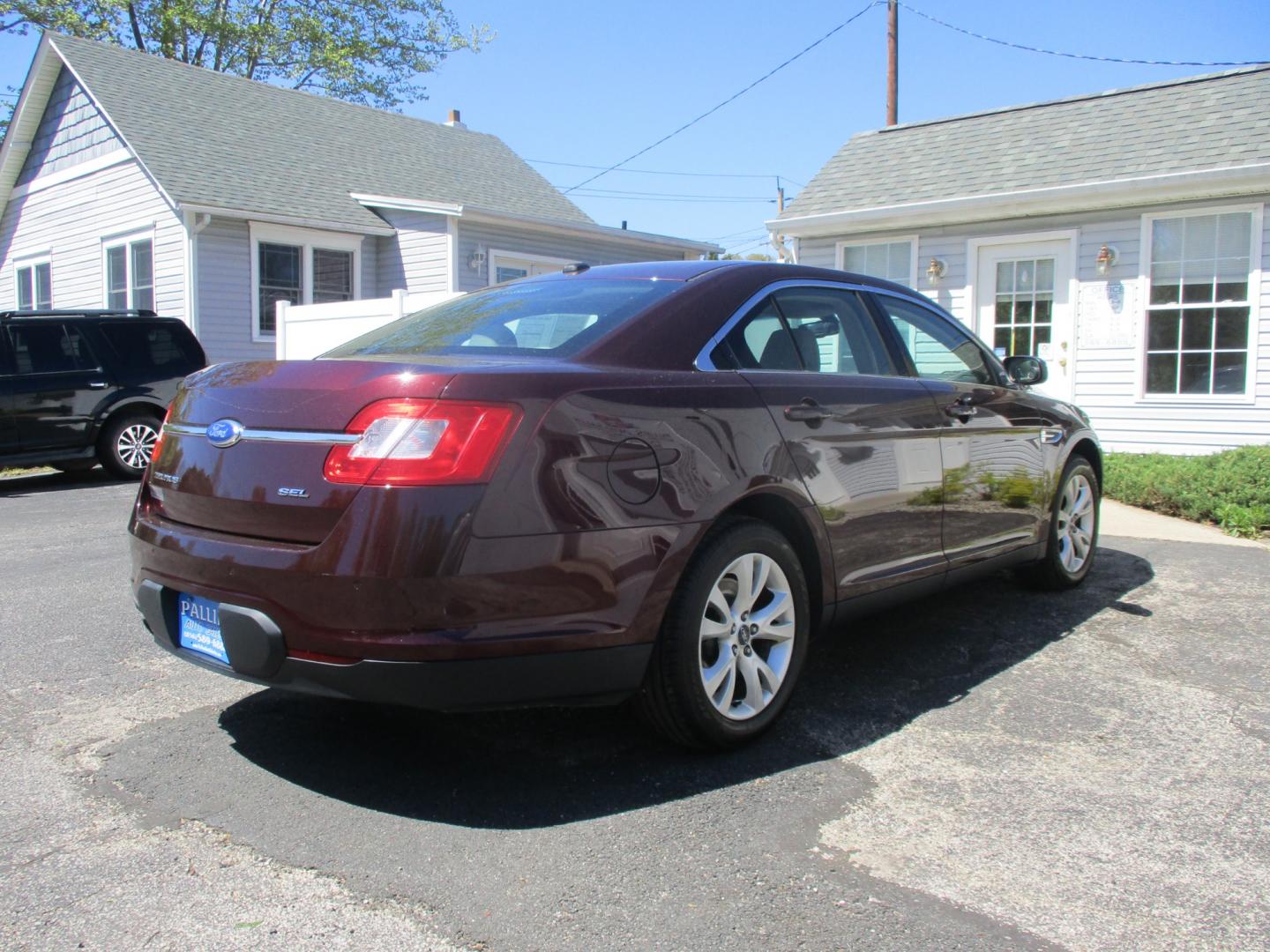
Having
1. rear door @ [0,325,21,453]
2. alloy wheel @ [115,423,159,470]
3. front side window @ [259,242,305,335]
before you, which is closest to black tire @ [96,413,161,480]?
alloy wheel @ [115,423,159,470]

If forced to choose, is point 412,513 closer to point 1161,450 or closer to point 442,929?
point 442,929

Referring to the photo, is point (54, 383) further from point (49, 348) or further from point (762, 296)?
point (762, 296)

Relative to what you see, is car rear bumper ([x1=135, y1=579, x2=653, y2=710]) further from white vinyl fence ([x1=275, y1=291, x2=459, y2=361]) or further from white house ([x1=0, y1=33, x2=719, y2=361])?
white house ([x1=0, y1=33, x2=719, y2=361])

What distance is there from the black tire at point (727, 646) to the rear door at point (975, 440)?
3.90ft

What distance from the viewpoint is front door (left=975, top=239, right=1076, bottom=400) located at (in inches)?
453

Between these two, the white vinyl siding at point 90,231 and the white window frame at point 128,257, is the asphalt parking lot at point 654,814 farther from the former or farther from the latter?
the white window frame at point 128,257

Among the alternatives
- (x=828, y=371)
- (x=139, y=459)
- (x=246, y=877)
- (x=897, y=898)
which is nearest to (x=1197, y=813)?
(x=897, y=898)

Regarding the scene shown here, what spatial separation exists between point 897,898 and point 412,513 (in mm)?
1514

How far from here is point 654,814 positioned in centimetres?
296

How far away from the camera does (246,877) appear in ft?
8.43

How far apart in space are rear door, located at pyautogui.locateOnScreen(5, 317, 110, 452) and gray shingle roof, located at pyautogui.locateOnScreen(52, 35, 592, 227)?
4.92 meters

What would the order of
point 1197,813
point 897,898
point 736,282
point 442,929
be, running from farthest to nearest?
point 736,282
point 1197,813
point 897,898
point 442,929

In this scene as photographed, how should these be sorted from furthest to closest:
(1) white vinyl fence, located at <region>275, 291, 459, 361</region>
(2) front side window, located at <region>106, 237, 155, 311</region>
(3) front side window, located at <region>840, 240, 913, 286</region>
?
(2) front side window, located at <region>106, 237, 155, 311</region>
(1) white vinyl fence, located at <region>275, 291, 459, 361</region>
(3) front side window, located at <region>840, 240, 913, 286</region>

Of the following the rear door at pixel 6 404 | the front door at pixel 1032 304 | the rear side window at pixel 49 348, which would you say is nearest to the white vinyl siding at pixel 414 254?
the rear side window at pixel 49 348
